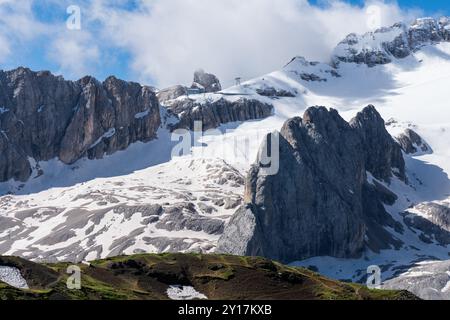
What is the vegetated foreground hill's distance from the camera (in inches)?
5379

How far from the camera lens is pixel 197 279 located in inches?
6053

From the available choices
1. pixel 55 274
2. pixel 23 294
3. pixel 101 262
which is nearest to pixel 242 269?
pixel 101 262

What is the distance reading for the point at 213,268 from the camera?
158875 mm

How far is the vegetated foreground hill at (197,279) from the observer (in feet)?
448
